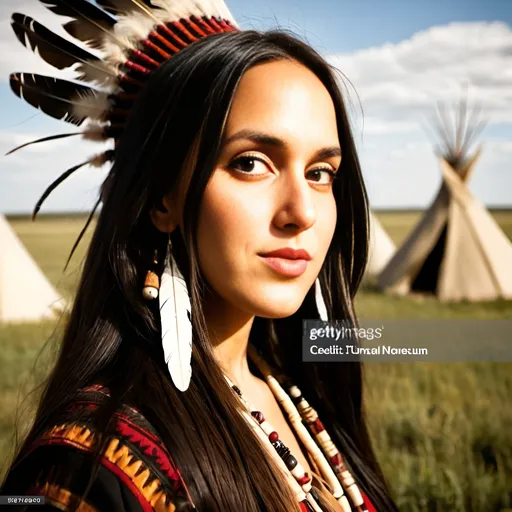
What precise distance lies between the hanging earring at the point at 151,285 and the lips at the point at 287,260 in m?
0.22

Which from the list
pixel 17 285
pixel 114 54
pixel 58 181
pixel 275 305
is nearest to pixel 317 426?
pixel 275 305

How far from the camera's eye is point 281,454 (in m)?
1.30

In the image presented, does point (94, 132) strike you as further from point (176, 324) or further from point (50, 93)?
point (176, 324)

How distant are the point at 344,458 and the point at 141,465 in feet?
2.45

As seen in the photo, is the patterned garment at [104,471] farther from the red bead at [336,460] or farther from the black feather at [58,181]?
the black feather at [58,181]

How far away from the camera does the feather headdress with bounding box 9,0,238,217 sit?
136 centimetres

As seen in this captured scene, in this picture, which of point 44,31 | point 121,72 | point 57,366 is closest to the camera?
point 57,366

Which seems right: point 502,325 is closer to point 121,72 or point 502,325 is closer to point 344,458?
point 344,458

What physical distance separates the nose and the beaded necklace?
36 centimetres

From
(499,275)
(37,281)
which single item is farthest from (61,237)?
(499,275)

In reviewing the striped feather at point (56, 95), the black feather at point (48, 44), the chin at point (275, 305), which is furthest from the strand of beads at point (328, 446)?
the black feather at point (48, 44)

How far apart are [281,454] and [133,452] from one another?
0.42 metres

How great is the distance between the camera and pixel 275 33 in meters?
1.28

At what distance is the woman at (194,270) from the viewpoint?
3.33 ft
